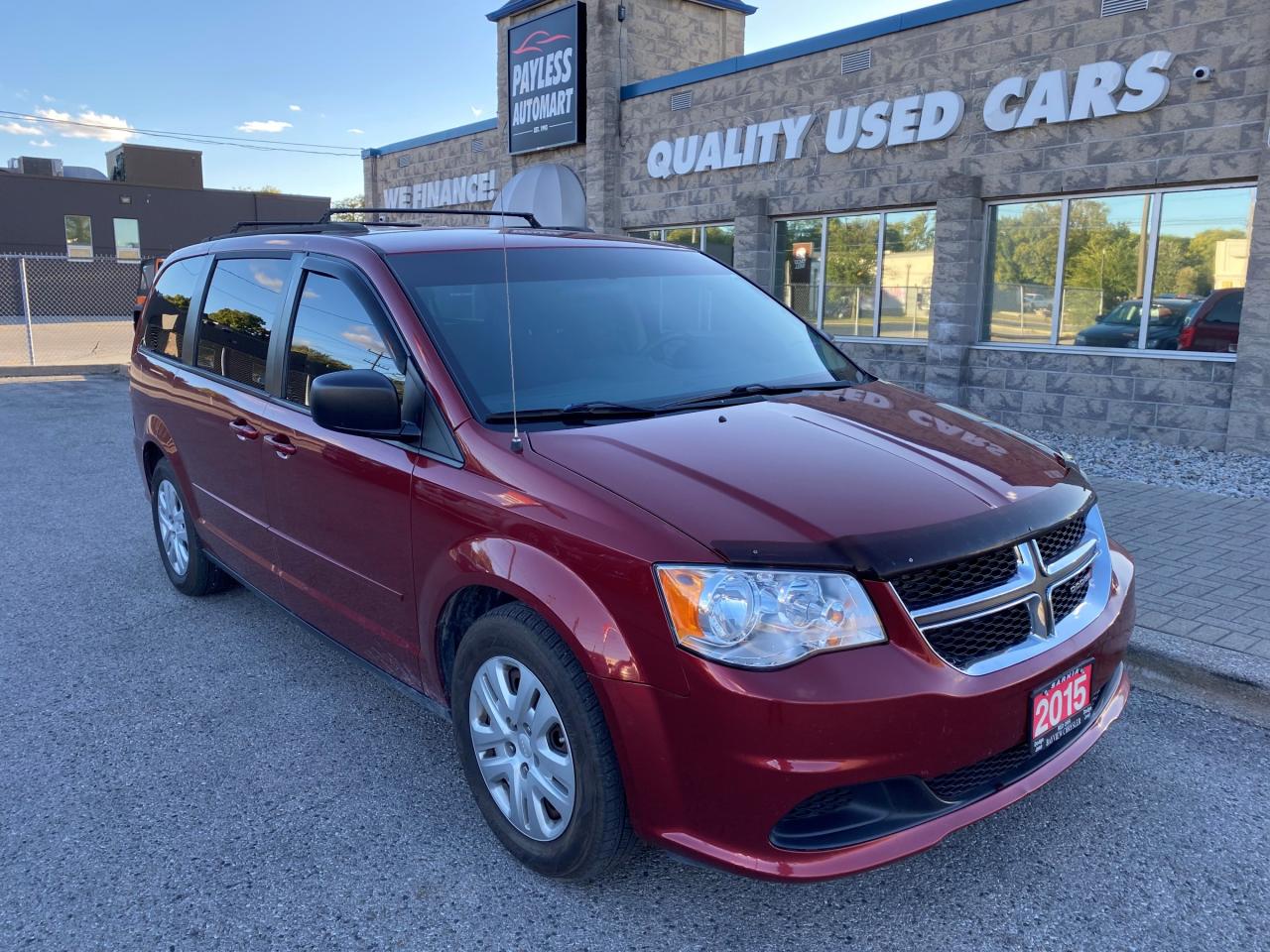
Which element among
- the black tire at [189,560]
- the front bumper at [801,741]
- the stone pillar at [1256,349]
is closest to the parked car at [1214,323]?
the stone pillar at [1256,349]

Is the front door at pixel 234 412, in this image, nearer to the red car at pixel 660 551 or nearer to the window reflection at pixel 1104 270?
the red car at pixel 660 551

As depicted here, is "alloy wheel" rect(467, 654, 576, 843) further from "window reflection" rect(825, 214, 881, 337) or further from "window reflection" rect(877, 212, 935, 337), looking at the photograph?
"window reflection" rect(825, 214, 881, 337)

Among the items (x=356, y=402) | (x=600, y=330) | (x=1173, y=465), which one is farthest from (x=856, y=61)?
(x=356, y=402)

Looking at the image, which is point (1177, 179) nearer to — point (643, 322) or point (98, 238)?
point (643, 322)

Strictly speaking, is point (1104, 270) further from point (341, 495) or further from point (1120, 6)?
point (341, 495)

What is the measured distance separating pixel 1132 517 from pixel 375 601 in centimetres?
532

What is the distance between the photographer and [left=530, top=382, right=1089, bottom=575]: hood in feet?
7.99

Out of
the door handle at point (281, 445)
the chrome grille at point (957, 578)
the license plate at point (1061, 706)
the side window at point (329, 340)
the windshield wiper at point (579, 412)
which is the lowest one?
the license plate at point (1061, 706)

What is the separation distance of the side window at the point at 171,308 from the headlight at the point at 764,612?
147 inches

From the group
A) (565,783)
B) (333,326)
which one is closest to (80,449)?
(333,326)

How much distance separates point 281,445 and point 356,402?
38.4 inches

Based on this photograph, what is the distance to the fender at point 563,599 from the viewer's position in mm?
2402

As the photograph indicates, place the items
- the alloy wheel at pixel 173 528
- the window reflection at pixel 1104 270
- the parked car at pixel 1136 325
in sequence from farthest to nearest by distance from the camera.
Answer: the window reflection at pixel 1104 270 → the parked car at pixel 1136 325 → the alloy wheel at pixel 173 528

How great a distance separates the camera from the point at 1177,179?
9.24 metres
